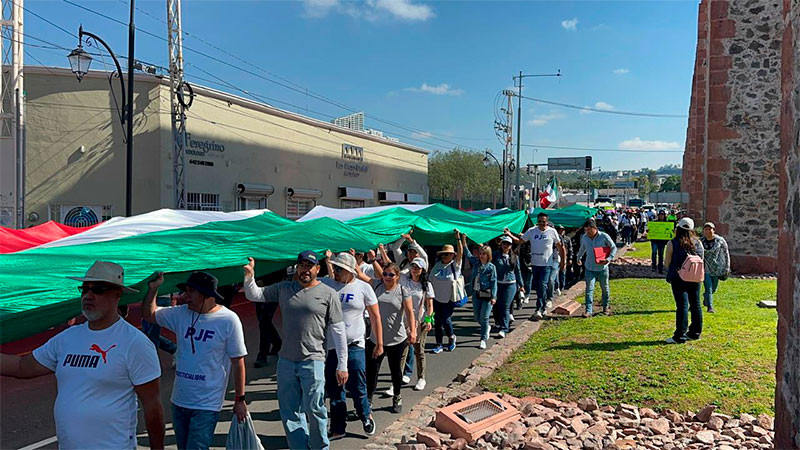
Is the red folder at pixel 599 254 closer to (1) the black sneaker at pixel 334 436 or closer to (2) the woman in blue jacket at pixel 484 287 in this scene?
(2) the woman in blue jacket at pixel 484 287

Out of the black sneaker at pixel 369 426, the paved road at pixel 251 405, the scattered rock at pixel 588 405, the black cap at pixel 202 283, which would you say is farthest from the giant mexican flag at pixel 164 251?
the scattered rock at pixel 588 405

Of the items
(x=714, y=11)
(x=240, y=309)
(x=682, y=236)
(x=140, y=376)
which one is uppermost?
(x=714, y=11)

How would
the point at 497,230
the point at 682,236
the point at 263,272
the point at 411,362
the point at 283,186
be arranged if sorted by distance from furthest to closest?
the point at 283,186
the point at 497,230
the point at 682,236
the point at 411,362
the point at 263,272

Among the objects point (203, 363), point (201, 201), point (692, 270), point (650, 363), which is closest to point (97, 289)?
point (203, 363)

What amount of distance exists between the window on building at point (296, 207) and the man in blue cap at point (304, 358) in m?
25.1

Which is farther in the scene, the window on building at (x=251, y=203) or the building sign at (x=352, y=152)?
the building sign at (x=352, y=152)

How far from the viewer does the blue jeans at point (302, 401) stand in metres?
4.61

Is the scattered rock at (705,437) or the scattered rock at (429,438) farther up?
the scattered rock at (705,437)

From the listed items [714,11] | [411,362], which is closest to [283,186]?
[714,11]

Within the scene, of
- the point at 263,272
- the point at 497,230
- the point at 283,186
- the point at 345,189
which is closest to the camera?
the point at 263,272

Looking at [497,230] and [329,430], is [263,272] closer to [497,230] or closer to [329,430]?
[329,430]

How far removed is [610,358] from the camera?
299 inches

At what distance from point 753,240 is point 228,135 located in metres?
19.9

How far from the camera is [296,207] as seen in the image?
3055cm
